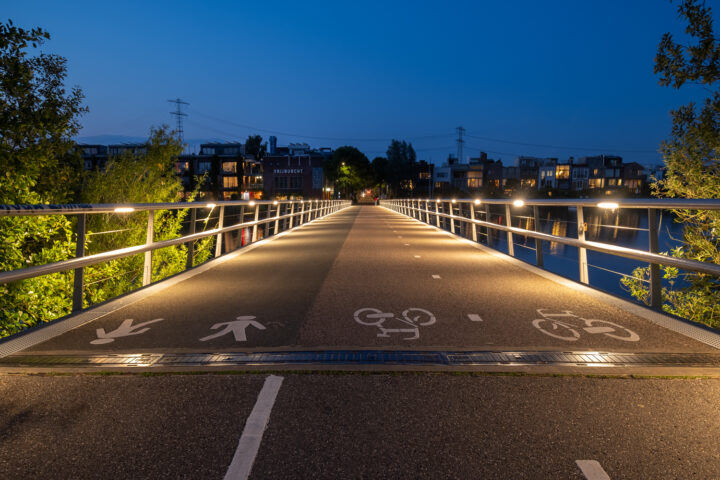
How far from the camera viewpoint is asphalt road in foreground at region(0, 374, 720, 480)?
2.84m

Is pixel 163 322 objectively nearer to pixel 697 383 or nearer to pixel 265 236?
pixel 697 383

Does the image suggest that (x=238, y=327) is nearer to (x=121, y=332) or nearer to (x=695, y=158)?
(x=121, y=332)

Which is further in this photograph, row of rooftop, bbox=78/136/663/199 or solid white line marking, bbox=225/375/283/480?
row of rooftop, bbox=78/136/663/199

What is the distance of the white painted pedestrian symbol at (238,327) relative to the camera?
539 cm

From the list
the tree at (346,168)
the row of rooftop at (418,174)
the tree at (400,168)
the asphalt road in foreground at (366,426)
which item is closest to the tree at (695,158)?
the asphalt road in foreground at (366,426)

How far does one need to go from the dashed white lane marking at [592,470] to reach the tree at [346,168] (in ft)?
411

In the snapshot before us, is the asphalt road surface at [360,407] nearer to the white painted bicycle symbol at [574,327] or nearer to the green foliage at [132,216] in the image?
the white painted bicycle symbol at [574,327]

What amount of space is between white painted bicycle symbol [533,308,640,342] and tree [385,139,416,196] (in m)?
163

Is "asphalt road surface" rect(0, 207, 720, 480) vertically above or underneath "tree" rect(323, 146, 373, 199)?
underneath

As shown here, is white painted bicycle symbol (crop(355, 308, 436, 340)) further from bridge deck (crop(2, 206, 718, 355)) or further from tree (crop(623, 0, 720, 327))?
tree (crop(623, 0, 720, 327))

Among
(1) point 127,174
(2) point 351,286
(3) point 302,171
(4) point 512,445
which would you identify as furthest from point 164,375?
(3) point 302,171

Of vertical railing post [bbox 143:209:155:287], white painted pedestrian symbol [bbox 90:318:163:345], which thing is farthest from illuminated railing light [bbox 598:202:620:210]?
vertical railing post [bbox 143:209:155:287]

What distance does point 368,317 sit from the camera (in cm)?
623

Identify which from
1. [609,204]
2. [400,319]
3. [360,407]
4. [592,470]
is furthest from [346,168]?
[592,470]
